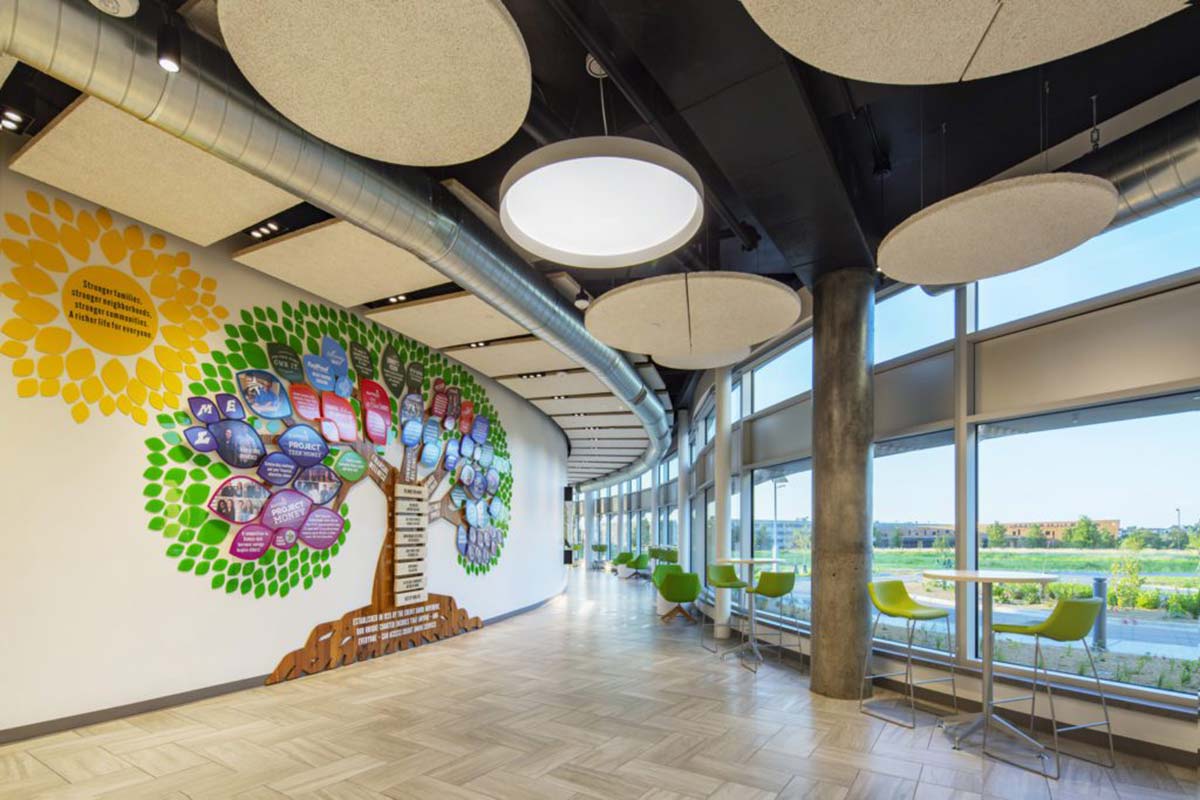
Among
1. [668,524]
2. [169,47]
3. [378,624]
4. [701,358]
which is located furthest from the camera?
[668,524]

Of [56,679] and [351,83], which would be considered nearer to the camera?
[351,83]

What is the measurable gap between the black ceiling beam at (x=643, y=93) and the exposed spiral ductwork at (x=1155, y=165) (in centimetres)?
262

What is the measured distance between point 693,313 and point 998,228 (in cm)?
222

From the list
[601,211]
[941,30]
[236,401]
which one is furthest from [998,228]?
[236,401]

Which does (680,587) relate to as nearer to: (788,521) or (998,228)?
(788,521)

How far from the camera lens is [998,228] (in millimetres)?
3889

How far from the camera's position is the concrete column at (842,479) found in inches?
233

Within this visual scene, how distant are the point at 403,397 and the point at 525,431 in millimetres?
4133

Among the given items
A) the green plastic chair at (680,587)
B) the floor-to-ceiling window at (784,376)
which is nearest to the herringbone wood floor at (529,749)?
the green plastic chair at (680,587)

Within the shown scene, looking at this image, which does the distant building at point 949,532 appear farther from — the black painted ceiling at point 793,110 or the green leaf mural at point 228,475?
the green leaf mural at point 228,475

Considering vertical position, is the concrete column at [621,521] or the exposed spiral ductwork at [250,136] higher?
the exposed spiral ductwork at [250,136]

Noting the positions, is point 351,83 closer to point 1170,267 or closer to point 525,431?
point 1170,267

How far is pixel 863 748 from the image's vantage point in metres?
4.51

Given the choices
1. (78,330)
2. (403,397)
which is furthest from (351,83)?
(403,397)
